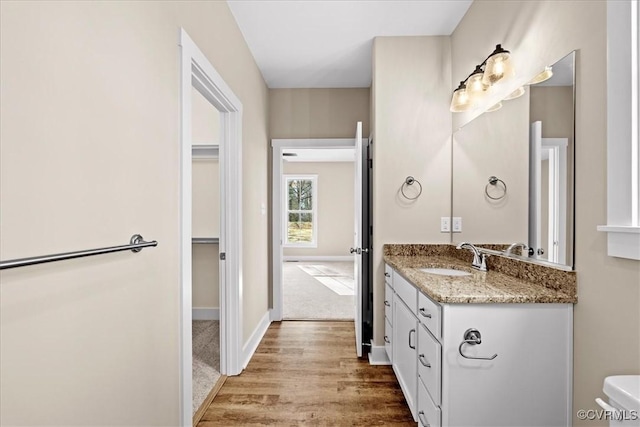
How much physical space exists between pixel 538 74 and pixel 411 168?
1.16m

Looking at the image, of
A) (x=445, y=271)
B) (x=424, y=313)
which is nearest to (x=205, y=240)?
(x=445, y=271)

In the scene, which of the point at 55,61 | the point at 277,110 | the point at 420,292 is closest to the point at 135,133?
the point at 55,61

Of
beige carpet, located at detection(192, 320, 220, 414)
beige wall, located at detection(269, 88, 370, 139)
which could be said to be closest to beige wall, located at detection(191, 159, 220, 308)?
beige carpet, located at detection(192, 320, 220, 414)

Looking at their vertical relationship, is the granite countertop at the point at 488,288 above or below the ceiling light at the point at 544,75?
below

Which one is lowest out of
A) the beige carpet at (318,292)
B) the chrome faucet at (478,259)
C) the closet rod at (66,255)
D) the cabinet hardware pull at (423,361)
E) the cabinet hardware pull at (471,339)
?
the beige carpet at (318,292)

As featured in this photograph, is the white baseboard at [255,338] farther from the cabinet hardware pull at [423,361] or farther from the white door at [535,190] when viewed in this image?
the white door at [535,190]

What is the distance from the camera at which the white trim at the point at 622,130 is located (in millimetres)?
1079

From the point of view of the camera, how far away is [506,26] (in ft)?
6.21

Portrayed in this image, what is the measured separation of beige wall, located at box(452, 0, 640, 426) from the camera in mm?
1118

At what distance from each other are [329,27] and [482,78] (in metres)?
1.21

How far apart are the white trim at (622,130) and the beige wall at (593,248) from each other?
0.04m

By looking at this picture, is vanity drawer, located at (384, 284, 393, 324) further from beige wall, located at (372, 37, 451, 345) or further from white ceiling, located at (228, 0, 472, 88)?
white ceiling, located at (228, 0, 472, 88)

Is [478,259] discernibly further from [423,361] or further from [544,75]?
[544,75]

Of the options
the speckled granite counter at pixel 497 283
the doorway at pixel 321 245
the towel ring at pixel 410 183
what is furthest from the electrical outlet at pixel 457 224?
the doorway at pixel 321 245
